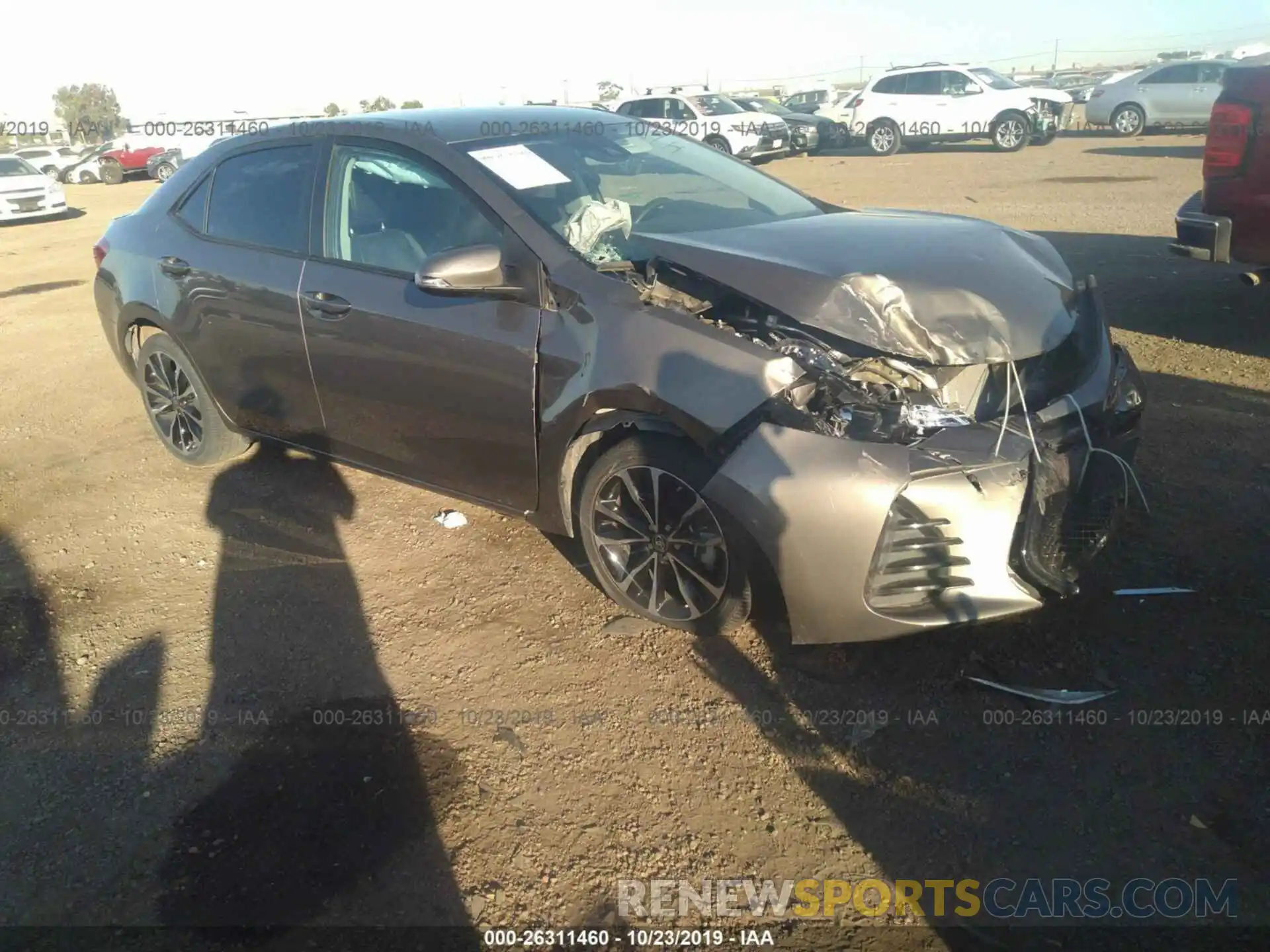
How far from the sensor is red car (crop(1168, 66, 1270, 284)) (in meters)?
5.53

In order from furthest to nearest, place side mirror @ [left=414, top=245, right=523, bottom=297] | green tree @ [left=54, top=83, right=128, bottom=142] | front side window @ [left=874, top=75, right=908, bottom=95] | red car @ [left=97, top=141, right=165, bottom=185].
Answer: green tree @ [left=54, top=83, right=128, bottom=142] < red car @ [left=97, top=141, right=165, bottom=185] < front side window @ [left=874, top=75, right=908, bottom=95] < side mirror @ [left=414, top=245, right=523, bottom=297]

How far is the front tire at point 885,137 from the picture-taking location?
862 inches

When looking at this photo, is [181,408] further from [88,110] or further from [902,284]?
[88,110]

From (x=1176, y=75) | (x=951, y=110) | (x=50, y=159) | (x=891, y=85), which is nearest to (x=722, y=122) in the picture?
(x=891, y=85)

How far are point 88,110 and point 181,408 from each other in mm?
61704

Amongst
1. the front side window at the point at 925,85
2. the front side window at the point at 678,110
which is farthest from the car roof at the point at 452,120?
the front side window at the point at 925,85

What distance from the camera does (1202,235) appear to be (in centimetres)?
575

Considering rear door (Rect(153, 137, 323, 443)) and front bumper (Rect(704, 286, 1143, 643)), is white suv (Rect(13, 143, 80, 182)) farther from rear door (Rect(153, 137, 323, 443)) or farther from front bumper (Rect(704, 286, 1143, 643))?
front bumper (Rect(704, 286, 1143, 643))

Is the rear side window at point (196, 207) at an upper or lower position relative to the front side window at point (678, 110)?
upper

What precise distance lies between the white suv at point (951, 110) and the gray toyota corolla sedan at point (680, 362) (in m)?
18.8

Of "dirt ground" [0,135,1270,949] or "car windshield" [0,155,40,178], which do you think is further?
"car windshield" [0,155,40,178]

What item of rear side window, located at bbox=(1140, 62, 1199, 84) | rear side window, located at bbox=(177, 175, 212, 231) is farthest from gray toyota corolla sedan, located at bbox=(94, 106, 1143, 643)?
rear side window, located at bbox=(1140, 62, 1199, 84)

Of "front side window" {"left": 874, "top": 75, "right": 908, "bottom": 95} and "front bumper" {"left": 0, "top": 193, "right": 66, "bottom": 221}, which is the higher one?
"front side window" {"left": 874, "top": 75, "right": 908, "bottom": 95}

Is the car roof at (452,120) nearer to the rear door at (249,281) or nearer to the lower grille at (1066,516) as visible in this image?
the rear door at (249,281)
